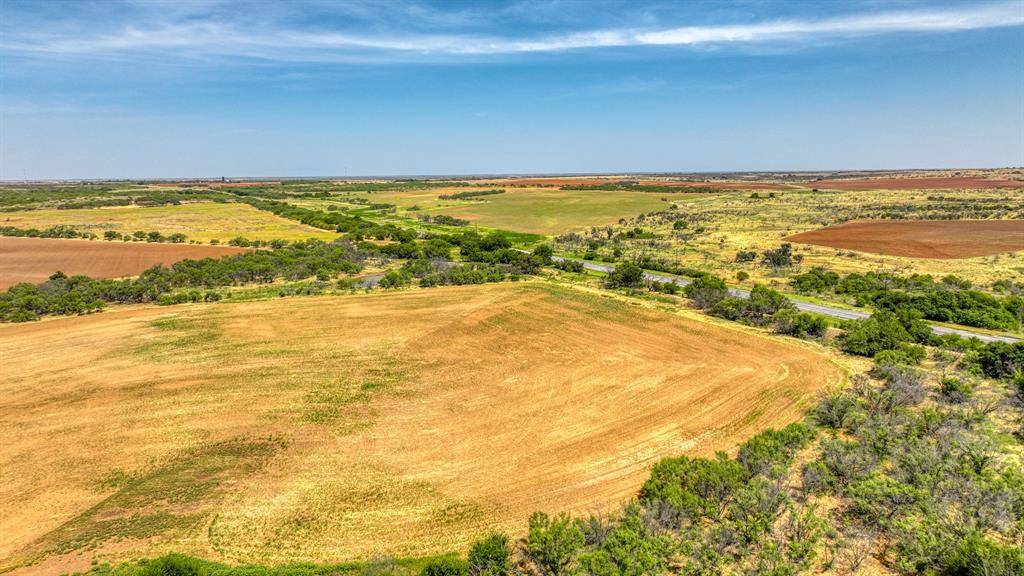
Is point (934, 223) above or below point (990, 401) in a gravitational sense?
above

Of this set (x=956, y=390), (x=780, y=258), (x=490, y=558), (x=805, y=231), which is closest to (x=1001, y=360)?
(x=956, y=390)

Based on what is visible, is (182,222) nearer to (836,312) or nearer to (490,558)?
(490,558)

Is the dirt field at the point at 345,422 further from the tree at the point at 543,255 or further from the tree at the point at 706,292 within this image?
the tree at the point at 543,255

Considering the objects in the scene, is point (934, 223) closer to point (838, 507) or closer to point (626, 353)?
point (626, 353)

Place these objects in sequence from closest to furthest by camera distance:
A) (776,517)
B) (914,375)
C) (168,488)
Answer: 1. (776,517)
2. (168,488)
3. (914,375)

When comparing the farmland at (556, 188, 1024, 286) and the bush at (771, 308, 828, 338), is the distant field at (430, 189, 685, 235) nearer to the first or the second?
the farmland at (556, 188, 1024, 286)

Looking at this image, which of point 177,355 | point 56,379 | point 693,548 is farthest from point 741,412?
point 56,379

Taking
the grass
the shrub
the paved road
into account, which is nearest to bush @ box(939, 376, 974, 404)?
the paved road
